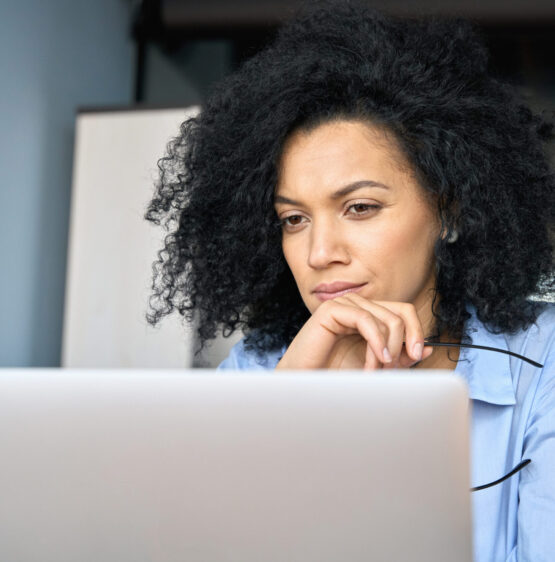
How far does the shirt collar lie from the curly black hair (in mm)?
43

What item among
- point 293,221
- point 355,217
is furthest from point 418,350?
point 293,221

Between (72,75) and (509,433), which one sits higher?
(72,75)

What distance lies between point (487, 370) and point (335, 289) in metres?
0.28

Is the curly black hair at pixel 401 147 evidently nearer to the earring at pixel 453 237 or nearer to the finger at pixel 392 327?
the earring at pixel 453 237

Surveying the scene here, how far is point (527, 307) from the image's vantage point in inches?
51.3

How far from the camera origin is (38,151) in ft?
10.1

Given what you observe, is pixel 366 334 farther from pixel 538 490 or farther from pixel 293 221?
pixel 293 221

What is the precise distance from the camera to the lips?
4.09ft

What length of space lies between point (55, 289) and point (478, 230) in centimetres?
236

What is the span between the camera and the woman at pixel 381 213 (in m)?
1.12

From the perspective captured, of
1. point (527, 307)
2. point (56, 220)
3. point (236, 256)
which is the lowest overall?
point (527, 307)

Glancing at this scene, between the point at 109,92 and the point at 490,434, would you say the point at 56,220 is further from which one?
the point at 490,434

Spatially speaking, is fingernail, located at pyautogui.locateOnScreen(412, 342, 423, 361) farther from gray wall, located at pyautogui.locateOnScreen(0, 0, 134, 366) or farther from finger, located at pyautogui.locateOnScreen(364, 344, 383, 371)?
gray wall, located at pyautogui.locateOnScreen(0, 0, 134, 366)

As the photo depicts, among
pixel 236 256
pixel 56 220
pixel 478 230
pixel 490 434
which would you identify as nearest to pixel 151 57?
pixel 56 220
